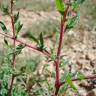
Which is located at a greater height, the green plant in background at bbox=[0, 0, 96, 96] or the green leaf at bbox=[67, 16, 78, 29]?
the green leaf at bbox=[67, 16, 78, 29]

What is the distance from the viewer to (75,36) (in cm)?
636

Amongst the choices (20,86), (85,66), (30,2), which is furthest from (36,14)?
(20,86)

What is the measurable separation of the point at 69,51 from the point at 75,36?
21.7 inches

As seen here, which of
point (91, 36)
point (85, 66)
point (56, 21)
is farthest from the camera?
point (56, 21)

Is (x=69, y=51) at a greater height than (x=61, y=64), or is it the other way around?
(x=61, y=64)

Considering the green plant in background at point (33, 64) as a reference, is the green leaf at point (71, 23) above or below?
above

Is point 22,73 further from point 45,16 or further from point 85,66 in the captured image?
point 45,16

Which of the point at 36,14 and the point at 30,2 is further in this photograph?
the point at 30,2

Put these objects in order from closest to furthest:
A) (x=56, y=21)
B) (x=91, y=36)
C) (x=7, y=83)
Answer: (x=7, y=83) → (x=91, y=36) → (x=56, y=21)

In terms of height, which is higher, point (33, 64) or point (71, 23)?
point (71, 23)

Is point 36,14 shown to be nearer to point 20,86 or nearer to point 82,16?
point 82,16

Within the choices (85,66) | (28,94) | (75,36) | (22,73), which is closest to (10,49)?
(22,73)

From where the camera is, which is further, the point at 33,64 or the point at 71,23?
the point at 33,64

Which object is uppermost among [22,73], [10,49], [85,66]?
[10,49]
